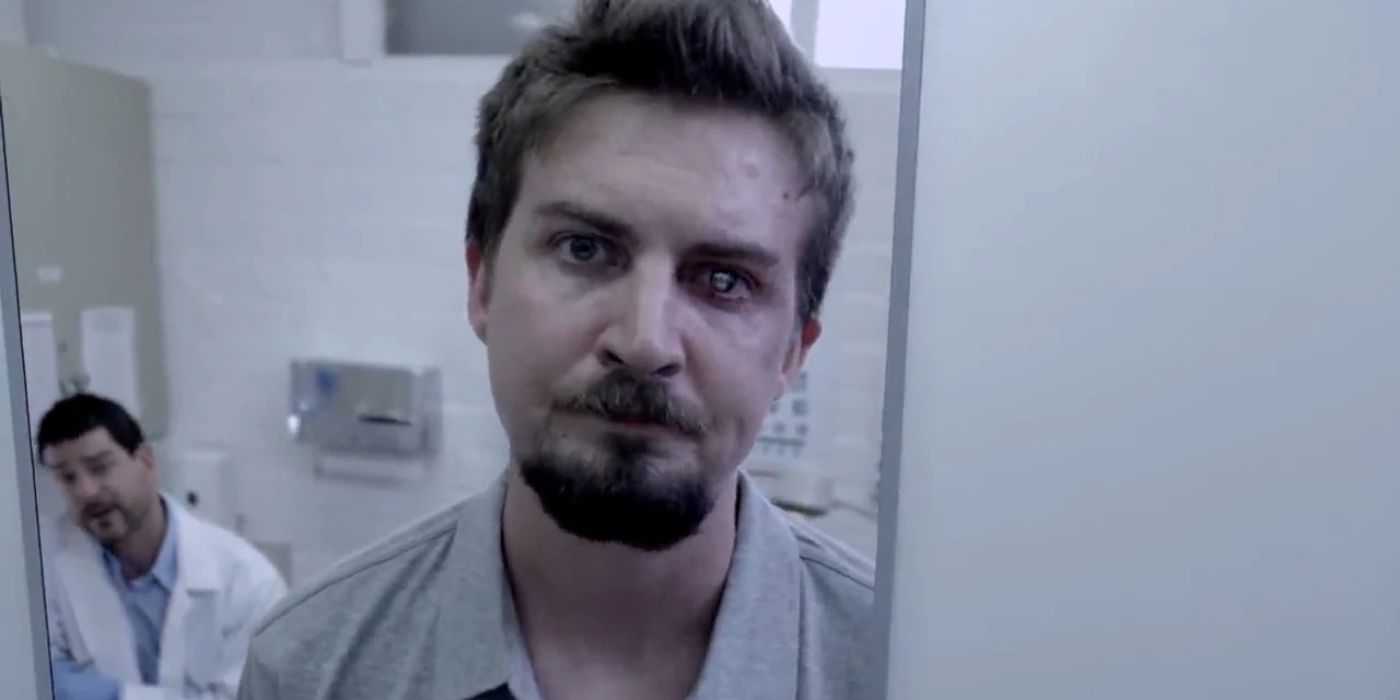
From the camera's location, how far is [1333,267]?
2.62 ft

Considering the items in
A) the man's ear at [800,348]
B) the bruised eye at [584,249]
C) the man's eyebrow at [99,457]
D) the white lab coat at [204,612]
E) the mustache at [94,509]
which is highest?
the bruised eye at [584,249]

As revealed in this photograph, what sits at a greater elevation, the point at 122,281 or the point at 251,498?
the point at 122,281

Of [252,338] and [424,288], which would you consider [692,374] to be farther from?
[252,338]

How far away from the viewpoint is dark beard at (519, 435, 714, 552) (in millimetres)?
748

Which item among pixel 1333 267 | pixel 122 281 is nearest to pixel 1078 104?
pixel 1333 267

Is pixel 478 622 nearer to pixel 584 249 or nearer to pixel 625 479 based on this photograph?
pixel 625 479

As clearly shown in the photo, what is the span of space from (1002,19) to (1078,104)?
10cm

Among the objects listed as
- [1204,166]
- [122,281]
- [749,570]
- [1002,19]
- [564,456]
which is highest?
[1002,19]

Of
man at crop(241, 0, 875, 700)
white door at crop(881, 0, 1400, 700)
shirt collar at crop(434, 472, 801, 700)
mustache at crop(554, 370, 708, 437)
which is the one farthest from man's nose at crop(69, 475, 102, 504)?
white door at crop(881, 0, 1400, 700)

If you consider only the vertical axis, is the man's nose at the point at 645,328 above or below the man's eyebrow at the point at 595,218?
below

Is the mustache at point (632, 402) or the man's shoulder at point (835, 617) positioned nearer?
the mustache at point (632, 402)

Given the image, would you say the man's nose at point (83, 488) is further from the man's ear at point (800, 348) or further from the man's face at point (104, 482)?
the man's ear at point (800, 348)

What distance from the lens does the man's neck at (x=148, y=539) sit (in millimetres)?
863

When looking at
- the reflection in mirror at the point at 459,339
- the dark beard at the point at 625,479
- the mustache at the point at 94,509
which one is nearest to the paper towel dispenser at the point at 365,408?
the reflection in mirror at the point at 459,339
